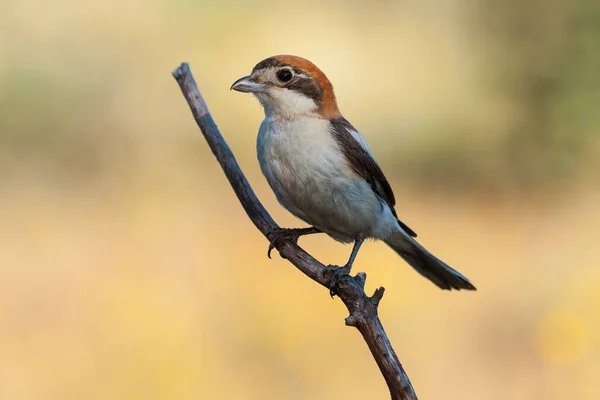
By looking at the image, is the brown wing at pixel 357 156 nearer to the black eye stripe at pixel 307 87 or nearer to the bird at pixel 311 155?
the bird at pixel 311 155

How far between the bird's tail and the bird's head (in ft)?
3.10

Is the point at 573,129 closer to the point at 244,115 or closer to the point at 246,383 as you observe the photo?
the point at 244,115

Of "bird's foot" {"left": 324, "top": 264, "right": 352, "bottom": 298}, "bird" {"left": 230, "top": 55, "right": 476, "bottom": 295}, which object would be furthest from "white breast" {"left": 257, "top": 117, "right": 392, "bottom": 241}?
"bird's foot" {"left": 324, "top": 264, "right": 352, "bottom": 298}

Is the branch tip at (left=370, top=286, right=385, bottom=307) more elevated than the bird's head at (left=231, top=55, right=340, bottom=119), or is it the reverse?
the bird's head at (left=231, top=55, right=340, bottom=119)

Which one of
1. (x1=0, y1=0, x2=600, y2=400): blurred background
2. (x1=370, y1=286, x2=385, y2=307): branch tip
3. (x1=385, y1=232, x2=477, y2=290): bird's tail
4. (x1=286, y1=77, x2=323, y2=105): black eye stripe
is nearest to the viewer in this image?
(x1=370, y1=286, x2=385, y2=307): branch tip

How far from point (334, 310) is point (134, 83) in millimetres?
4027

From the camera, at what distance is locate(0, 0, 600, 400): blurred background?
5887 millimetres

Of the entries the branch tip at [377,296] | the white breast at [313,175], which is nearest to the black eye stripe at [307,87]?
the white breast at [313,175]

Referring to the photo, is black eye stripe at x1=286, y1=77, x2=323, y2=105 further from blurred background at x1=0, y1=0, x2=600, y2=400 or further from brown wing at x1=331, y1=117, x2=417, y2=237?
blurred background at x1=0, y1=0, x2=600, y2=400

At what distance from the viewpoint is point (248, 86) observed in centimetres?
387

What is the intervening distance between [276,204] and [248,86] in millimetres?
4866

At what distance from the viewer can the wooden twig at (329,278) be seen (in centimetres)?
269

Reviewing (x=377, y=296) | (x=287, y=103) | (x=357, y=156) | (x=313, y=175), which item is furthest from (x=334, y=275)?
(x=287, y=103)

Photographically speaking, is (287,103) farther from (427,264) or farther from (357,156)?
(427,264)
